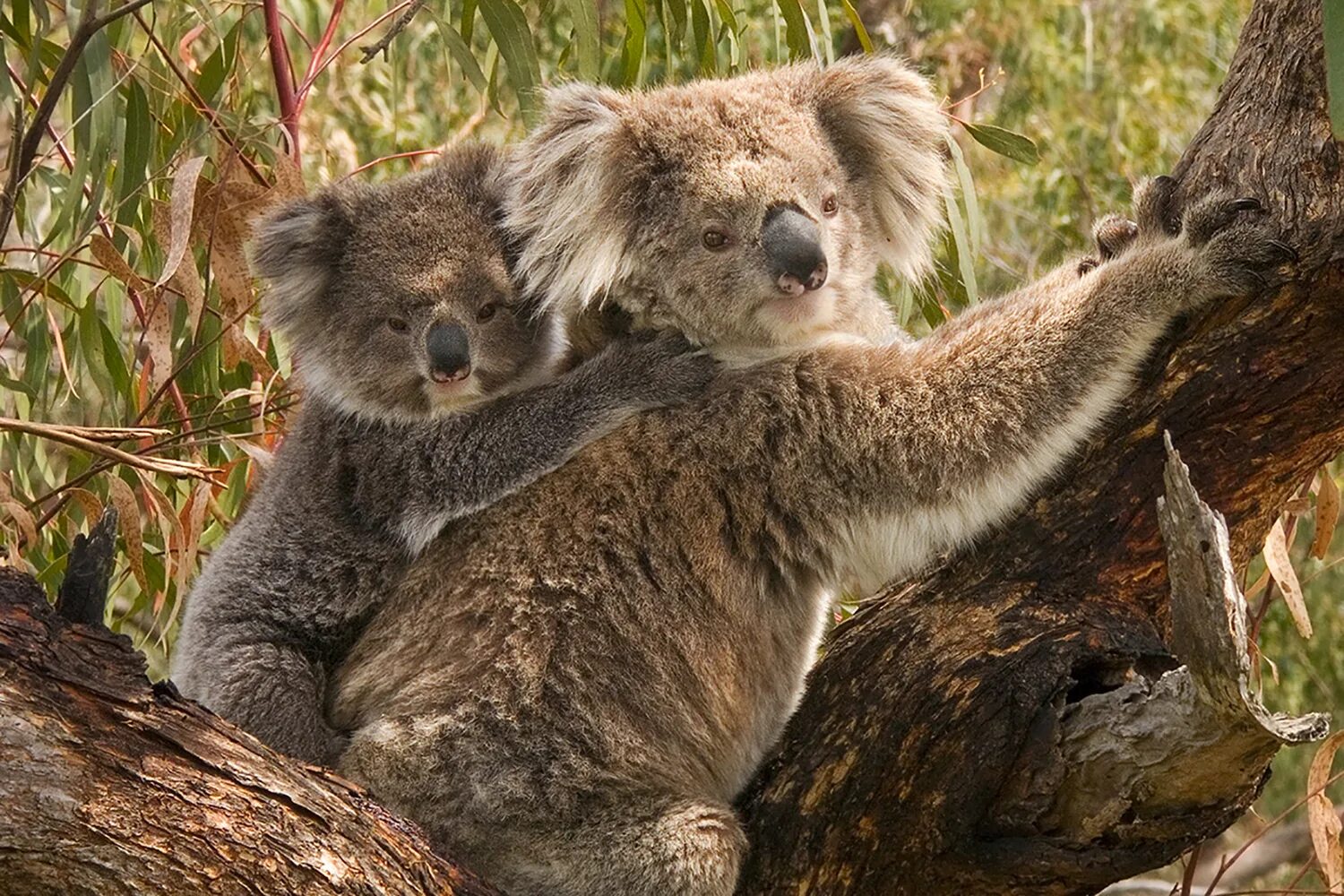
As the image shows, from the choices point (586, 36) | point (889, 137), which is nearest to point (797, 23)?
point (586, 36)

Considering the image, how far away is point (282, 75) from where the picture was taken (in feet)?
14.8

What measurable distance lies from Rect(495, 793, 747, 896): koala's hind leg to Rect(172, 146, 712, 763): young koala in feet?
1.56

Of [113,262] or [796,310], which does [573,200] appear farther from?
[113,262]

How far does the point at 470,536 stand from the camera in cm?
318

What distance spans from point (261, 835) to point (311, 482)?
1.25 metres

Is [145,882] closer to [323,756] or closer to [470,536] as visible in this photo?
[323,756]

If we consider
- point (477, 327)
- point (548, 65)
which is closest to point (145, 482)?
point (477, 327)

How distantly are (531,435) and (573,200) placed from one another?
0.48 meters

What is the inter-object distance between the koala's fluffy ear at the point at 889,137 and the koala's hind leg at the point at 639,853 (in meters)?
1.42

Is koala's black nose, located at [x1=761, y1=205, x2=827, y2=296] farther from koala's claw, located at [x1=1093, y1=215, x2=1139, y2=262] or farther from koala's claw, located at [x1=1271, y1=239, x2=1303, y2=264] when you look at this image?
koala's claw, located at [x1=1271, y1=239, x2=1303, y2=264]

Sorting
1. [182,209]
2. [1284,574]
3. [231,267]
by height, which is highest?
[182,209]

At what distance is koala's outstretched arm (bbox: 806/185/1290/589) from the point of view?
2.82 metres

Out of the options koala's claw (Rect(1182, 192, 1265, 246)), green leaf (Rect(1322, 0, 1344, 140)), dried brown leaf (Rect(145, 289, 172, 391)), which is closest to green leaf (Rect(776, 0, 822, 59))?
koala's claw (Rect(1182, 192, 1265, 246))

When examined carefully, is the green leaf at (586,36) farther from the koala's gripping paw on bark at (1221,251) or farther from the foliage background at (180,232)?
the koala's gripping paw on bark at (1221,251)
